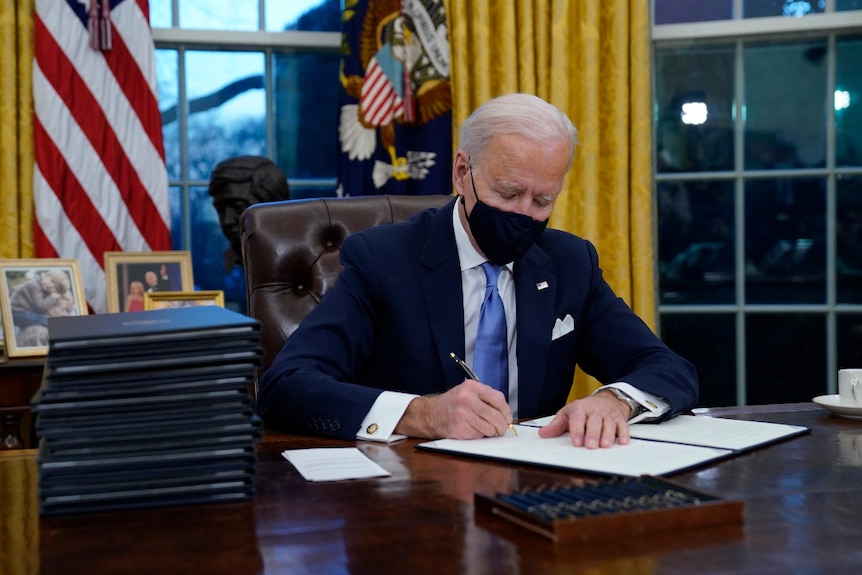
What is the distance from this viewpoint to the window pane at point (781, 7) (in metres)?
3.56

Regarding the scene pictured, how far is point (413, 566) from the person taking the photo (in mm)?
815

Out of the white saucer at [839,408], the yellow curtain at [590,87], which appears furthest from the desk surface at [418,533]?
the yellow curtain at [590,87]

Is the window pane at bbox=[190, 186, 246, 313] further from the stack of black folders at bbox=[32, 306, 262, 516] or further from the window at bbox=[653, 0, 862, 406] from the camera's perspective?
the stack of black folders at bbox=[32, 306, 262, 516]

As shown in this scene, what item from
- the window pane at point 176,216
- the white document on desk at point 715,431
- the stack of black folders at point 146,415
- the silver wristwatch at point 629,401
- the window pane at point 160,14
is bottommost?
the white document on desk at point 715,431

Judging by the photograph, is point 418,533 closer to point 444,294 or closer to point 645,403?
point 645,403

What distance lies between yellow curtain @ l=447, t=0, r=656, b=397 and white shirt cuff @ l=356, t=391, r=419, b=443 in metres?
1.97

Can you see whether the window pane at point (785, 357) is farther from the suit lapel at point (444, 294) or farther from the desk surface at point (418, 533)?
the desk surface at point (418, 533)

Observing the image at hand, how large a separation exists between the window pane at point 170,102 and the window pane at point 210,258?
0.53 feet

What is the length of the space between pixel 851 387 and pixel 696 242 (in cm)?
211

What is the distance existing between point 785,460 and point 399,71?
93.6 inches

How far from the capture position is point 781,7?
3584 millimetres

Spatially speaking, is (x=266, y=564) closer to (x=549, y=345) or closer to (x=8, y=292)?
(x=549, y=345)

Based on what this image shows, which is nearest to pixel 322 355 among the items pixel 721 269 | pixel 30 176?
pixel 30 176

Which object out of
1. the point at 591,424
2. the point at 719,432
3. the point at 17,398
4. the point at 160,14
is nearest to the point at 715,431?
the point at 719,432
